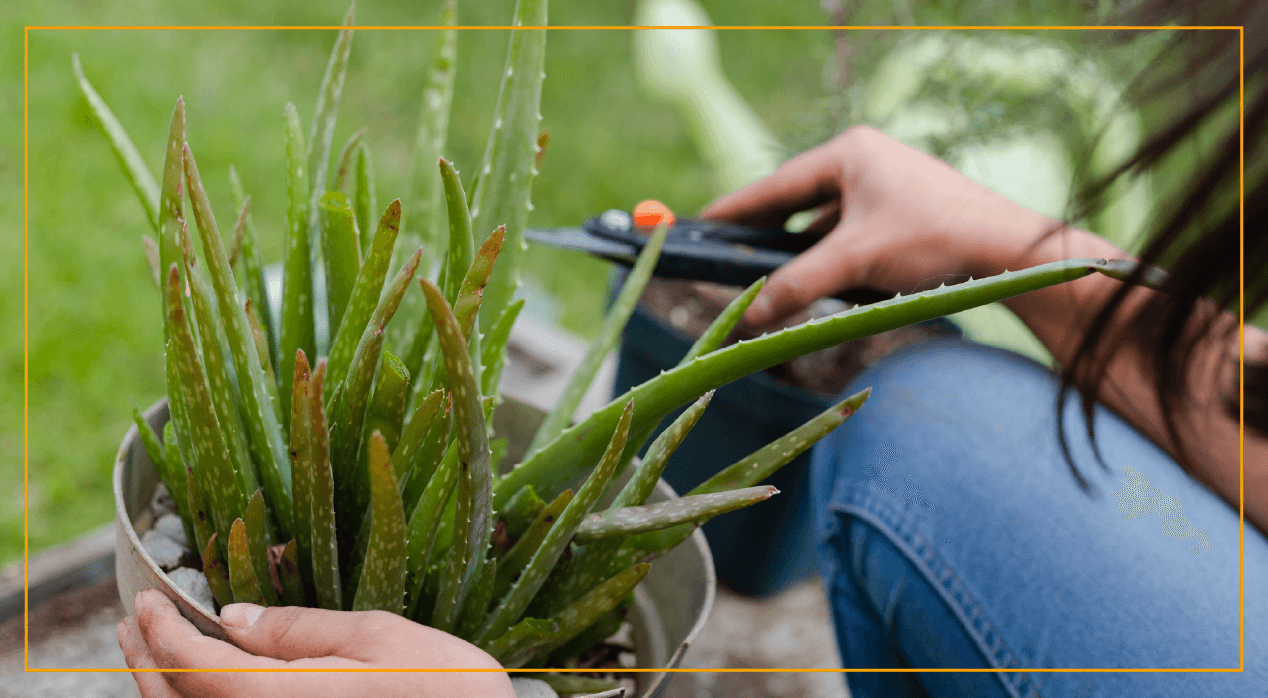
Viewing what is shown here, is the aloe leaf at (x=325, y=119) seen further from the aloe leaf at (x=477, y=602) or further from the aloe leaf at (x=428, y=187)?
the aloe leaf at (x=477, y=602)

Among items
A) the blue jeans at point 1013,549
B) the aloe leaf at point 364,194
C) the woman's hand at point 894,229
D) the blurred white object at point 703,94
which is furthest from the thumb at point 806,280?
the blurred white object at point 703,94

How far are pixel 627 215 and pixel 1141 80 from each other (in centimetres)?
29

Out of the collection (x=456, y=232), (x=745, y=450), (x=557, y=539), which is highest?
(x=456, y=232)

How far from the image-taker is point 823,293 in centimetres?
48

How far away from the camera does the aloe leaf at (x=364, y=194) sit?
0.38m

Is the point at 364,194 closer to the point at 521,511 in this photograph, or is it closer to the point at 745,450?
the point at 521,511

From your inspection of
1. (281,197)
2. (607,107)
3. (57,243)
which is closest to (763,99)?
(607,107)

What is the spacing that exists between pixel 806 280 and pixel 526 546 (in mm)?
222

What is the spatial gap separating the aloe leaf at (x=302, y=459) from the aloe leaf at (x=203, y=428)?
0.07 feet

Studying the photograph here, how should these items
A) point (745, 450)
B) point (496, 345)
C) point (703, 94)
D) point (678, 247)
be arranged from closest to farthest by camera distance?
point (496, 345)
point (678, 247)
point (745, 450)
point (703, 94)

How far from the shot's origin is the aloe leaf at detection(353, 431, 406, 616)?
0.23 meters

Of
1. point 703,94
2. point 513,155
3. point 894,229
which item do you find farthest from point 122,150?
point 703,94

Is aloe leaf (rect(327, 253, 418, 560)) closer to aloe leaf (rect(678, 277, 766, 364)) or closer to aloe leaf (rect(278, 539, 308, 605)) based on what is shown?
aloe leaf (rect(278, 539, 308, 605))

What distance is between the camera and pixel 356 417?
0.31 metres
